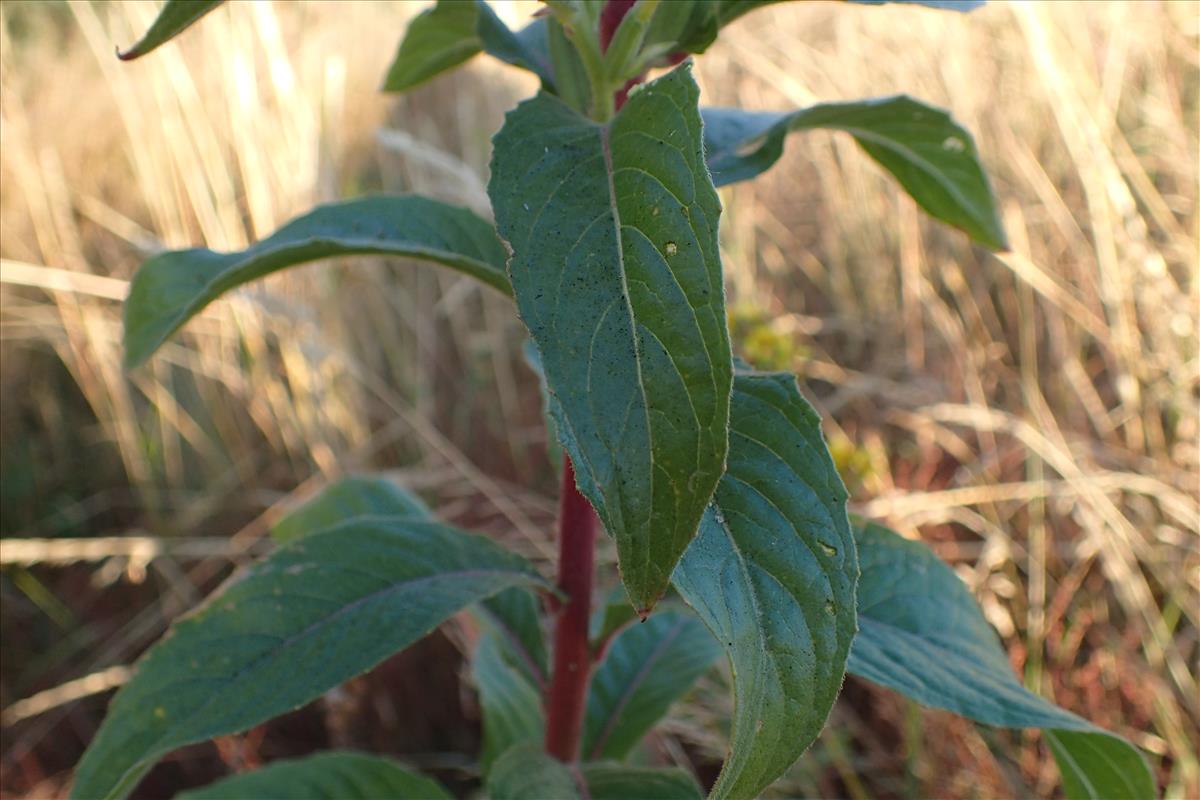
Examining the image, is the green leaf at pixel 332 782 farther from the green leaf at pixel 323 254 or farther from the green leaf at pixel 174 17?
the green leaf at pixel 174 17

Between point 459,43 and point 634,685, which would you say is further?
point 634,685

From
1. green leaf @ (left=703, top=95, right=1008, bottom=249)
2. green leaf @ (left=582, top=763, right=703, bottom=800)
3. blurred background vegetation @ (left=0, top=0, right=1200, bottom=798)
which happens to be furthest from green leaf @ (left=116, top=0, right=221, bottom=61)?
blurred background vegetation @ (left=0, top=0, right=1200, bottom=798)

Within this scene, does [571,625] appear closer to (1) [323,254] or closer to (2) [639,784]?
(2) [639,784]

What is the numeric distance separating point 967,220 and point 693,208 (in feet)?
1.67

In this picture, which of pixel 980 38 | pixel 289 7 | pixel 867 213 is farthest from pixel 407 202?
pixel 289 7

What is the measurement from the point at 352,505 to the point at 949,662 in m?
0.67

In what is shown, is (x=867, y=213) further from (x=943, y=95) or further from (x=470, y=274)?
(x=470, y=274)

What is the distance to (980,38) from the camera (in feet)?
11.1

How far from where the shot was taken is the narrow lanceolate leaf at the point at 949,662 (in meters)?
0.72

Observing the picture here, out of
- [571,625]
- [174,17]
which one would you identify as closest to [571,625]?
[571,625]

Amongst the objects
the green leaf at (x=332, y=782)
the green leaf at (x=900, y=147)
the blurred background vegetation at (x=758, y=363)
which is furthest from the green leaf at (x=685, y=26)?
the blurred background vegetation at (x=758, y=363)

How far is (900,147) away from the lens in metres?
0.88

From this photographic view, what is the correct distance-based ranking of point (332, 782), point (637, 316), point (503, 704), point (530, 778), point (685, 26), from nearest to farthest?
1. point (637, 316)
2. point (685, 26)
3. point (530, 778)
4. point (332, 782)
5. point (503, 704)

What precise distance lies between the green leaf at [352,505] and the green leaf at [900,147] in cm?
55
